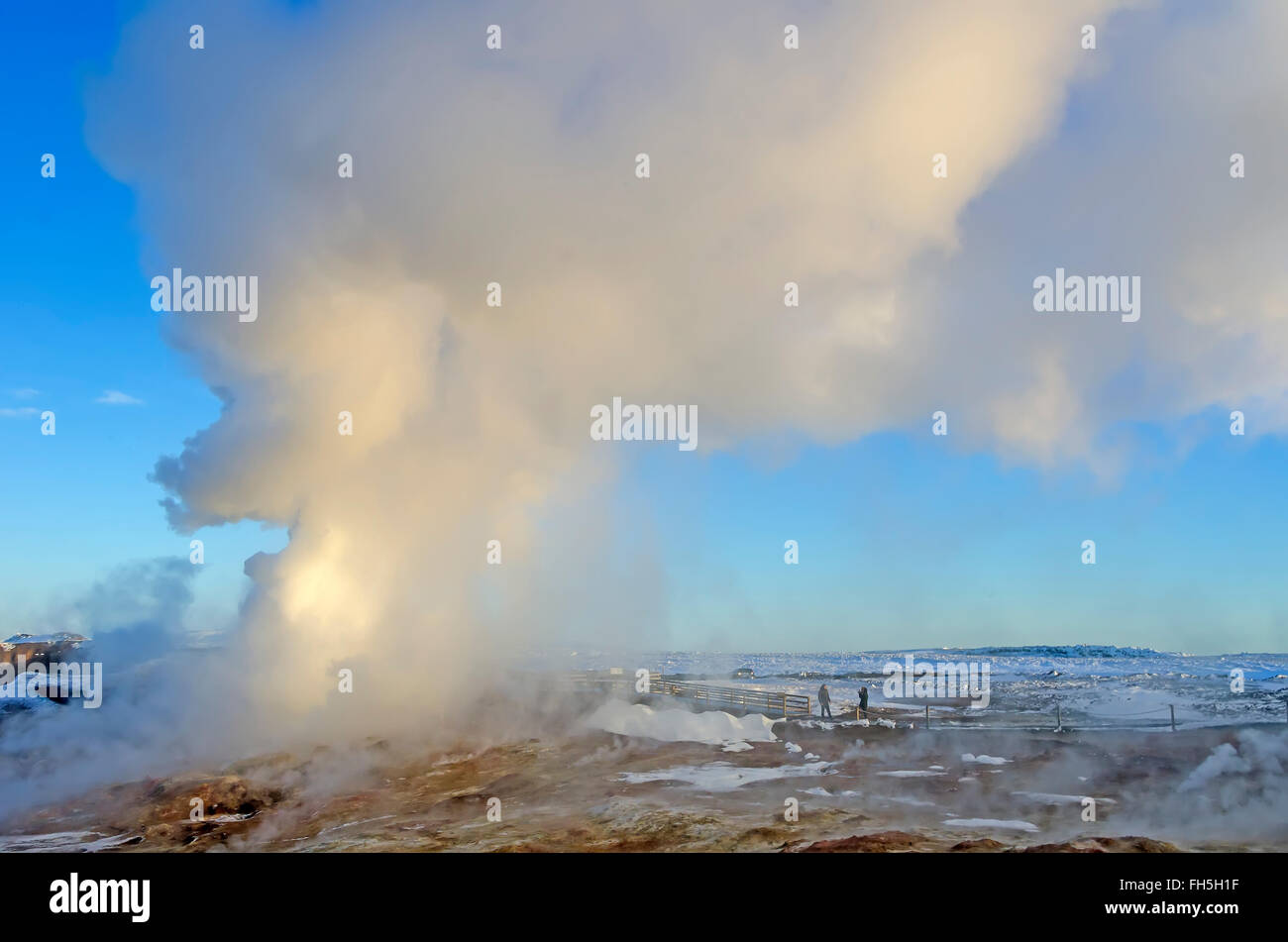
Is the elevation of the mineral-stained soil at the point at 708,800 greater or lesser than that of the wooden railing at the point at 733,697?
greater

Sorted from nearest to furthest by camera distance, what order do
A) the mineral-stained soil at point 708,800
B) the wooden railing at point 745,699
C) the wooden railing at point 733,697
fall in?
1. the mineral-stained soil at point 708,800
2. the wooden railing at point 745,699
3. the wooden railing at point 733,697

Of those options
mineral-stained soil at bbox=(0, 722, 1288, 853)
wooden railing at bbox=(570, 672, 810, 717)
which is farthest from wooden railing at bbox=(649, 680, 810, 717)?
mineral-stained soil at bbox=(0, 722, 1288, 853)

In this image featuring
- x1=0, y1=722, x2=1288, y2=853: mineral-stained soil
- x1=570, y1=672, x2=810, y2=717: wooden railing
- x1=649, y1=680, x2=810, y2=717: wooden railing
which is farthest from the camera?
x1=570, y1=672, x2=810, y2=717: wooden railing

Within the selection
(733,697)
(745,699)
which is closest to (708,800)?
(745,699)

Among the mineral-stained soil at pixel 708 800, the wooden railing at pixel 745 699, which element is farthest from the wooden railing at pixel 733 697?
the mineral-stained soil at pixel 708 800

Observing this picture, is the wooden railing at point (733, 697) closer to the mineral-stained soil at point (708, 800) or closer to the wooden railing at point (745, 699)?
the wooden railing at point (745, 699)

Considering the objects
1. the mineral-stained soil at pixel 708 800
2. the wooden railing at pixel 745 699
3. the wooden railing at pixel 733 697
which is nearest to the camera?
the mineral-stained soil at pixel 708 800

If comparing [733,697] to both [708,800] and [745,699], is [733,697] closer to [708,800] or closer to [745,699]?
[745,699]

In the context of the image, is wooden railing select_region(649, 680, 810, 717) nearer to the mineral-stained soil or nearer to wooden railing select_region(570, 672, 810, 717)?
wooden railing select_region(570, 672, 810, 717)

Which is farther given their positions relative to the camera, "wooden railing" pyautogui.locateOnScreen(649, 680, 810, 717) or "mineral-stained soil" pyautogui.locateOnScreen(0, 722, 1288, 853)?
"wooden railing" pyautogui.locateOnScreen(649, 680, 810, 717)

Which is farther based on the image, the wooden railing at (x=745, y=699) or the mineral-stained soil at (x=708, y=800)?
the wooden railing at (x=745, y=699)

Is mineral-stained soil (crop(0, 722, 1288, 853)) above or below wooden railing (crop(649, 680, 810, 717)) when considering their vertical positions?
above
